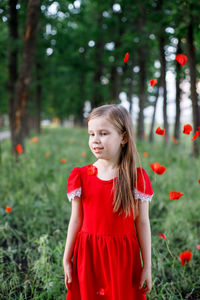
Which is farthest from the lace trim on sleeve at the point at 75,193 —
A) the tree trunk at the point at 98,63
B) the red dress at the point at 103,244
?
the tree trunk at the point at 98,63

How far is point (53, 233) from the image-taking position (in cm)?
255

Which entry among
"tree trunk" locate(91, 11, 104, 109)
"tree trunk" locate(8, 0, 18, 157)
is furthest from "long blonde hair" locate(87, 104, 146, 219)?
"tree trunk" locate(91, 11, 104, 109)

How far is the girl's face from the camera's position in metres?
1.48

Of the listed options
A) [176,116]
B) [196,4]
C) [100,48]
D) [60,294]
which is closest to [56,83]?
[100,48]

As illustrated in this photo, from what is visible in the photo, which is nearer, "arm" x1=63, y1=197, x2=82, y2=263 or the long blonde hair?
the long blonde hair

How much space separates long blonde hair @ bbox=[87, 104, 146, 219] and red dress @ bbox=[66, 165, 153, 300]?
0.14ft

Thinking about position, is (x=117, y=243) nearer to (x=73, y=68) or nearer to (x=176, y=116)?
(x=176, y=116)

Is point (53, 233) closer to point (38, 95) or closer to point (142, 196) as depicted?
point (142, 196)

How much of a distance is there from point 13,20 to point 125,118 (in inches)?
285

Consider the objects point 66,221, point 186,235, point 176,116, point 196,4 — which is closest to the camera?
point 186,235

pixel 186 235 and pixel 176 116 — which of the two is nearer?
pixel 186 235

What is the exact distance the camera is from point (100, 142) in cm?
148

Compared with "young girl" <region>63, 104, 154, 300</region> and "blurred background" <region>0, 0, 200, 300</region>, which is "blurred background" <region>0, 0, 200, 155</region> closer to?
"blurred background" <region>0, 0, 200, 300</region>

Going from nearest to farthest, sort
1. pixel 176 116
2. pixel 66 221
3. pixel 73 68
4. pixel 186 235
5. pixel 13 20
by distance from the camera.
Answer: pixel 186 235
pixel 66 221
pixel 13 20
pixel 176 116
pixel 73 68
